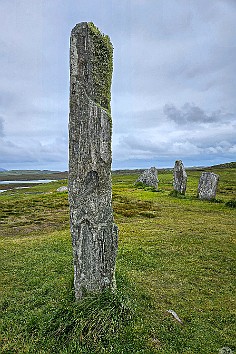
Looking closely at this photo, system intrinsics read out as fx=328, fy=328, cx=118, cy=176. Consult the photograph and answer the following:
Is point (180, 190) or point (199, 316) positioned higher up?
point (180, 190)

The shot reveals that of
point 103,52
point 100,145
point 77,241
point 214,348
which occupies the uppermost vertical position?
point 103,52

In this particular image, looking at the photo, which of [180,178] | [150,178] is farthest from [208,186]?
[150,178]

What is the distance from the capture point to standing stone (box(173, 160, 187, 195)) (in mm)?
35781

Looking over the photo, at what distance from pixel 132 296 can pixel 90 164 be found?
14.6 feet

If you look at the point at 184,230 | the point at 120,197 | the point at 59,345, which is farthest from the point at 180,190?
A: the point at 59,345

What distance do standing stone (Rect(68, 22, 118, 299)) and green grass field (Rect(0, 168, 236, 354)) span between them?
2.96 ft

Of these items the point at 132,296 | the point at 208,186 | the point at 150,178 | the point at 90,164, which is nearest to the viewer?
the point at 90,164

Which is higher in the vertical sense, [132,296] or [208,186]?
[208,186]

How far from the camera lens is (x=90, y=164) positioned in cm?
886

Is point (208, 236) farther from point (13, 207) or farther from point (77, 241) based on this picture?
point (13, 207)

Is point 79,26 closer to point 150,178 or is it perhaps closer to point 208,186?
point 208,186

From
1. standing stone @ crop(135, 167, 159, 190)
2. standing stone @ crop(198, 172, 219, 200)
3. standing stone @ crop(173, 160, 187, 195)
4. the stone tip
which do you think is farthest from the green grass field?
standing stone @ crop(135, 167, 159, 190)

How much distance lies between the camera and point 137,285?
11.2 metres

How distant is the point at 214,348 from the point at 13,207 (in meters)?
27.9
